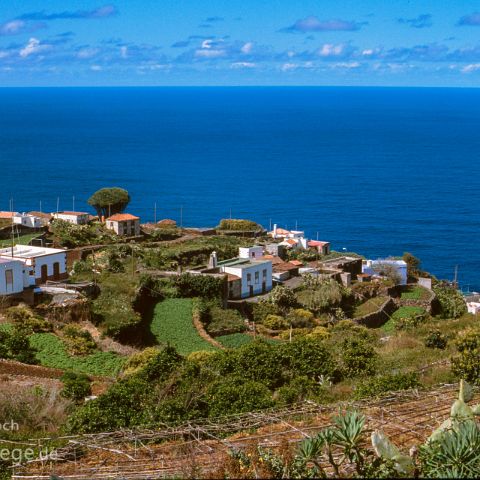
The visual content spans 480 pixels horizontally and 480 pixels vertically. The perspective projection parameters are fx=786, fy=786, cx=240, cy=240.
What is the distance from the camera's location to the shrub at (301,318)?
3319 centimetres

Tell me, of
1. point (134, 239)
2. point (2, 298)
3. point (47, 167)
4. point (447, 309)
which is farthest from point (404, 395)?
point (47, 167)

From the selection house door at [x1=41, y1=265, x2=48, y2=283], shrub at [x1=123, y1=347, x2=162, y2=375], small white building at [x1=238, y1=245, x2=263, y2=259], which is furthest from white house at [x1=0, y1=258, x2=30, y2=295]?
small white building at [x1=238, y1=245, x2=263, y2=259]

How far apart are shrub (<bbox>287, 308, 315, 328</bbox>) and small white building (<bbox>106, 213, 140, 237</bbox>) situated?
1533cm

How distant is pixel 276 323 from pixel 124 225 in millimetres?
16753

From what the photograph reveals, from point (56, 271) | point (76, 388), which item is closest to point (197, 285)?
point (56, 271)

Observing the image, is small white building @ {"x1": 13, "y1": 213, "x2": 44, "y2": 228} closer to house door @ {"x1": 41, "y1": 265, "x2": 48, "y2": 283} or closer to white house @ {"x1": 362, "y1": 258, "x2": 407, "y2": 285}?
house door @ {"x1": 41, "y1": 265, "x2": 48, "y2": 283}

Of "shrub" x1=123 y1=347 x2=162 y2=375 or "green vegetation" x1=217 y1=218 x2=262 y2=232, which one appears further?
"green vegetation" x1=217 y1=218 x2=262 y2=232

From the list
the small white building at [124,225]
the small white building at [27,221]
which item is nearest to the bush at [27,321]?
the small white building at [27,221]

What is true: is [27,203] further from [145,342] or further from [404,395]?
[404,395]

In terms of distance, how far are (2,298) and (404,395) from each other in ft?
58.9

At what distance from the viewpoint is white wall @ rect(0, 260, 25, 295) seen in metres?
27.9

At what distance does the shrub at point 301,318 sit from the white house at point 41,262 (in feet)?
31.8

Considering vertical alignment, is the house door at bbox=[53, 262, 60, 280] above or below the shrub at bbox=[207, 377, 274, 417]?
above

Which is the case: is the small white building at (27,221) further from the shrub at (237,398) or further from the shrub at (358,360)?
the shrub at (237,398)
